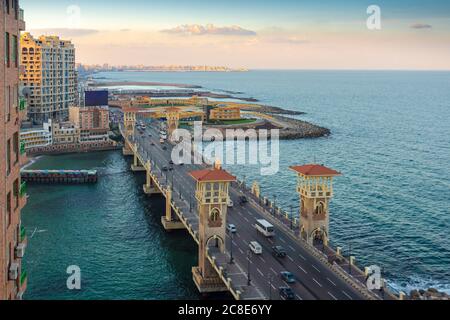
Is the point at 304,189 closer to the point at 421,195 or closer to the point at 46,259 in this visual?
the point at 46,259

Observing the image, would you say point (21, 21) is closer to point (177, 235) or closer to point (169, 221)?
point (177, 235)

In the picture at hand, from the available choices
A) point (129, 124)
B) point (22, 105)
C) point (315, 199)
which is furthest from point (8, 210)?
point (129, 124)

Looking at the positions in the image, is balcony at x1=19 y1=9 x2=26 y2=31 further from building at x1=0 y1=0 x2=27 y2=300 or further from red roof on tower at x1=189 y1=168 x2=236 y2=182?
red roof on tower at x1=189 y1=168 x2=236 y2=182

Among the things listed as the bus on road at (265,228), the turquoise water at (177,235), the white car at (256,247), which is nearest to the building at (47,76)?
the turquoise water at (177,235)
